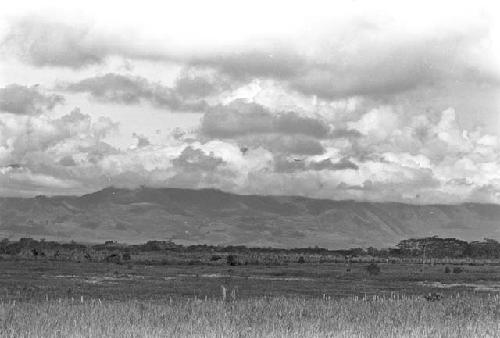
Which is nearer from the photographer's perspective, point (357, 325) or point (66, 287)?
point (357, 325)

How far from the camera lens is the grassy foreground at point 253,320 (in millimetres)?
28906

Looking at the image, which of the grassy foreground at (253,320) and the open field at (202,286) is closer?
the grassy foreground at (253,320)

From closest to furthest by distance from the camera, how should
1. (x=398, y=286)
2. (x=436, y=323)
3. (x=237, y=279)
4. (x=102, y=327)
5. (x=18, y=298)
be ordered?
(x=102, y=327) → (x=436, y=323) → (x=18, y=298) → (x=398, y=286) → (x=237, y=279)

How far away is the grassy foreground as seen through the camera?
28.9m

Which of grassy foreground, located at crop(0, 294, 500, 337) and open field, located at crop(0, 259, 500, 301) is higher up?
grassy foreground, located at crop(0, 294, 500, 337)

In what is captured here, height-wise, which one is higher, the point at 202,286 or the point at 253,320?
the point at 253,320

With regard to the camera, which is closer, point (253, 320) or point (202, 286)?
point (253, 320)

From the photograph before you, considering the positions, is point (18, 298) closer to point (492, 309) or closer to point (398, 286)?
point (492, 309)

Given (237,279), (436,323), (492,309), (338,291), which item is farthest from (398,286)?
(436,323)

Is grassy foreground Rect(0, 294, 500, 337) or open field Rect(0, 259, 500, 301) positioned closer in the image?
grassy foreground Rect(0, 294, 500, 337)

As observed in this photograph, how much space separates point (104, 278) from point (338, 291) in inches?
1009

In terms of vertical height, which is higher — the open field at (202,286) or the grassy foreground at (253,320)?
the grassy foreground at (253,320)

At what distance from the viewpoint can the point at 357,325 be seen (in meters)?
31.8

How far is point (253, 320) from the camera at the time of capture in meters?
33.4
